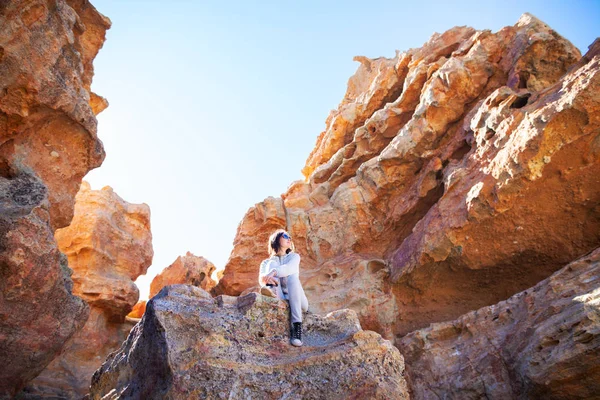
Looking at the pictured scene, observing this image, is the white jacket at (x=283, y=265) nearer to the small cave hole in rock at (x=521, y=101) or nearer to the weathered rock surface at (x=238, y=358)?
the weathered rock surface at (x=238, y=358)

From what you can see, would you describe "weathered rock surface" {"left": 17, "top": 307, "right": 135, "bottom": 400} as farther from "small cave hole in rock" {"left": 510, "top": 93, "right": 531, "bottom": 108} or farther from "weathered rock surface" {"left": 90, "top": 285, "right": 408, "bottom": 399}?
"small cave hole in rock" {"left": 510, "top": 93, "right": 531, "bottom": 108}

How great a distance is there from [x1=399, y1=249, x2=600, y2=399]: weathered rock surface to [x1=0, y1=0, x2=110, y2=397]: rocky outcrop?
849 centimetres

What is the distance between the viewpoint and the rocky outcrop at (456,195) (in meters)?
9.52

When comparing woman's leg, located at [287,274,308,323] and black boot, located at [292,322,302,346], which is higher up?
woman's leg, located at [287,274,308,323]

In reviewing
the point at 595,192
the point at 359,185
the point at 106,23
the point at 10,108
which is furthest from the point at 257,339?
the point at 106,23

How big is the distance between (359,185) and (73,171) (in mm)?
9837

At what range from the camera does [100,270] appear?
606 inches

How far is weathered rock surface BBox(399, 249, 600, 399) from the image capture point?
6.76 m

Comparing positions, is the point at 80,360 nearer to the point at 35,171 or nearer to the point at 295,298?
the point at 35,171

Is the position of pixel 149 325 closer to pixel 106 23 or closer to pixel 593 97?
pixel 593 97

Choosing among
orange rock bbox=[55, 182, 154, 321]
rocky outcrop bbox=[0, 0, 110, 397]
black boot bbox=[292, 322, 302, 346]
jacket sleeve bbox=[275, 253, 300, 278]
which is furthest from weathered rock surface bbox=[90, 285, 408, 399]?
orange rock bbox=[55, 182, 154, 321]

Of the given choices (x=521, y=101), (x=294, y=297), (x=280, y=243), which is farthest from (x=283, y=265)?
(x=521, y=101)

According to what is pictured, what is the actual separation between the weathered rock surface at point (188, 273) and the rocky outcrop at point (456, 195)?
11.3ft

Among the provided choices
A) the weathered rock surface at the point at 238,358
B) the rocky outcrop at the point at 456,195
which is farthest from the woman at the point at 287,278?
the rocky outcrop at the point at 456,195
